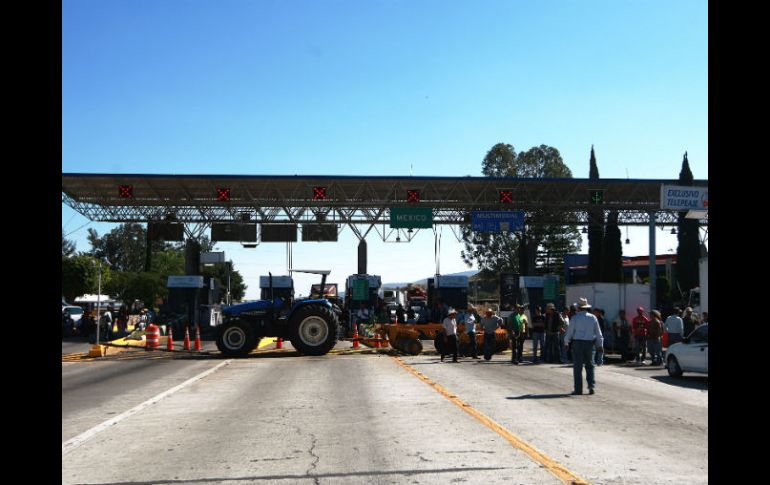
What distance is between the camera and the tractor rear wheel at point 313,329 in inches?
867

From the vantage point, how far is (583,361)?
1310 cm

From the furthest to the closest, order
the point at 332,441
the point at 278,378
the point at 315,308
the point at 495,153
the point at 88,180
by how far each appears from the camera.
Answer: the point at 495,153, the point at 88,180, the point at 315,308, the point at 278,378, the point at 332,441

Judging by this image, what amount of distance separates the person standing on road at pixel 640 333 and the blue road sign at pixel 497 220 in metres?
21.7

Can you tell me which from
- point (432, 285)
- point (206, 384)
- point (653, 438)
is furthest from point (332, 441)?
point (432, 285)

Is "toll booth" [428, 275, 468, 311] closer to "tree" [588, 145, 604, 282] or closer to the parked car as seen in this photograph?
"tree" [588, 145, 604, 282]

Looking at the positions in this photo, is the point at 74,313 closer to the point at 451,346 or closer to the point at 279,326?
the point at 279,326

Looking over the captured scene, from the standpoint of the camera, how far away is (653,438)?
8.48 m

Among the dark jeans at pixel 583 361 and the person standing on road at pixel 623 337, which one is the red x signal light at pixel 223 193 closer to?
the person standing on road at pixel 623 337

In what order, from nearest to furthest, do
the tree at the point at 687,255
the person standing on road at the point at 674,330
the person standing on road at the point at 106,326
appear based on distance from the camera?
the person standing on road at the point at 674,330 → the person standing on road at the point at 106,326 → the tree at the point at 687,255

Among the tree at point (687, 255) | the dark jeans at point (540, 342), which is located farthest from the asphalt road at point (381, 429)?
the tree at point (687, 255)

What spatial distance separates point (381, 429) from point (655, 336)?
42.8 ft

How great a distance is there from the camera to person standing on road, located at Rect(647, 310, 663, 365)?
19.4m
